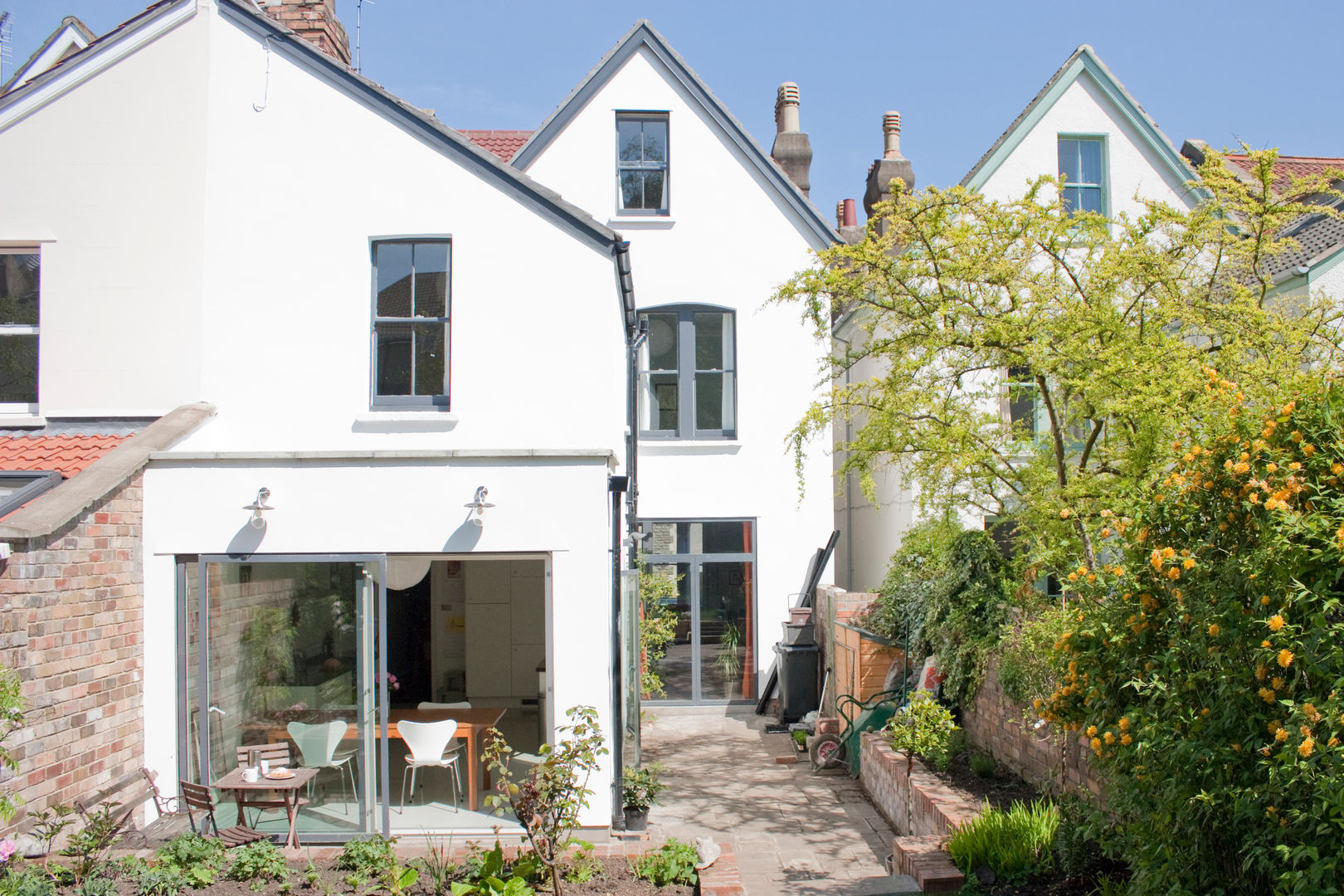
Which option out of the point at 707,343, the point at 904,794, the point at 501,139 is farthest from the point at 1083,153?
the point at 904,794

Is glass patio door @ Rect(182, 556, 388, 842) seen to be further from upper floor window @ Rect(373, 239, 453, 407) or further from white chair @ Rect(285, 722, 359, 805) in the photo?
upper floor window @ Rect(373, 239, 453, 407)

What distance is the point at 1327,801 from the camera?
3242mm

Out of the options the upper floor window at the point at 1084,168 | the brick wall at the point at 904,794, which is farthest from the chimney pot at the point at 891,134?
the brick wall at the point at 904,794

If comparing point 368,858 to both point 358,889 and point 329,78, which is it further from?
point 329,78

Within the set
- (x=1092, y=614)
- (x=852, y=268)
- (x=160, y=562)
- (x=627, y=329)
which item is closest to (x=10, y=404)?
(x=160, y=562)

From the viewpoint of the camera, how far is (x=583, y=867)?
7.19 meters

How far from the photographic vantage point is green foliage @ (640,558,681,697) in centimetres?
1406

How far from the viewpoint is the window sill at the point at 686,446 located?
52.3 feet

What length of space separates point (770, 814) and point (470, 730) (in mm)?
3139

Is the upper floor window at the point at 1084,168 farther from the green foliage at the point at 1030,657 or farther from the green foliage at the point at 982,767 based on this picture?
the green foliage at the point at 982,767

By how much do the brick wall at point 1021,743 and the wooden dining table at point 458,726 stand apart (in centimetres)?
470

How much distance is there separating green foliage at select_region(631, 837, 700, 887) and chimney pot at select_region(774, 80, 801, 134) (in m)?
15.1

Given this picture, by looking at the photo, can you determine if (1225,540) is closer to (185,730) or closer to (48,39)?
(185,730)

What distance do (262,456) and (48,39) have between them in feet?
30.1
